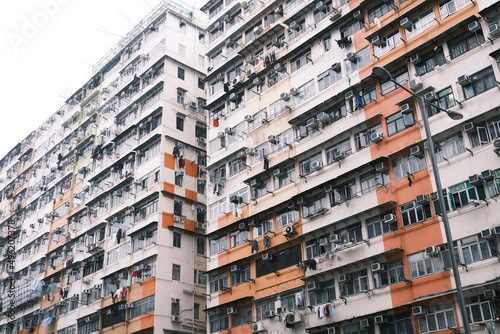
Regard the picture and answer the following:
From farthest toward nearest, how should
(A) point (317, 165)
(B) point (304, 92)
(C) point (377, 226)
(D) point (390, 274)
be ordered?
(B) point (304, 92), (A) point (317, 165), (C) point (377, 226), (D) point (390, 274)

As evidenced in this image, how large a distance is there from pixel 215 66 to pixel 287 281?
1830 cm

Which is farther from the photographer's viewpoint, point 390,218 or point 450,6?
point 450,6

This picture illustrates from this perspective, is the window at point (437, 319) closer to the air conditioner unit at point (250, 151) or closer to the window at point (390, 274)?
the window at point (390, 274)

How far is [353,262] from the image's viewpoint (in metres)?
26.2

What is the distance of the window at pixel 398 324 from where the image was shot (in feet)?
77.5

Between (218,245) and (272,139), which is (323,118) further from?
(218,245)

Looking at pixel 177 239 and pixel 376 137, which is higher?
pixel 376 137

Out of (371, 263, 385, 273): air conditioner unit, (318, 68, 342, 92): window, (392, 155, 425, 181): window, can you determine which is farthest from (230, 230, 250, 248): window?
(392, 155, 425, 181): window

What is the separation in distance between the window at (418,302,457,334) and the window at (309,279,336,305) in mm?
5059

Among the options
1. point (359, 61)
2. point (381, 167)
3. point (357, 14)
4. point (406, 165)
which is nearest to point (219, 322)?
point (381, 167)

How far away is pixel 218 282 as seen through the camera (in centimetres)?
3397

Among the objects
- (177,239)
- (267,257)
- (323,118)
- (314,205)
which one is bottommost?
(267,257)

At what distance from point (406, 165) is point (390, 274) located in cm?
514

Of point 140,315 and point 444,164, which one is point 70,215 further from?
point 444,164
